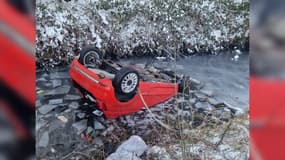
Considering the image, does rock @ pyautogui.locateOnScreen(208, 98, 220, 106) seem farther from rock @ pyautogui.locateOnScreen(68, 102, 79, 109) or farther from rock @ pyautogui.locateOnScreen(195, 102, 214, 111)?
rock @ pyautogui.locateOnScreen(68, 102, 79, 109)

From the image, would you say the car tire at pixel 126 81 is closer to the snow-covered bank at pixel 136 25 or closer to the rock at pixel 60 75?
the snow-covered bank at pixel 136 25

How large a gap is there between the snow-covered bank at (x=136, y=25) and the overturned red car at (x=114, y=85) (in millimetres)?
75

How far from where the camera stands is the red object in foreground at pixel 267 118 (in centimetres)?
257

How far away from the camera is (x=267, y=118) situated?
2.57 m

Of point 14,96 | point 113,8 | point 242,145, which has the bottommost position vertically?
point 242,145

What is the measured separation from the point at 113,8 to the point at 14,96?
2.43 feet

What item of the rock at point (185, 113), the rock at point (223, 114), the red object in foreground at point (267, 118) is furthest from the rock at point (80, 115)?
the red object in foreground at point (267, 118)

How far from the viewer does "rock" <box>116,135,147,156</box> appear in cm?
262

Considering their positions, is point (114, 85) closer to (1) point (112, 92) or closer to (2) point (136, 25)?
(1) point (112, 92)

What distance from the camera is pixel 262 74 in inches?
103

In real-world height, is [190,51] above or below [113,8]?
below

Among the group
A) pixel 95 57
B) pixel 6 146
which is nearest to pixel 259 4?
pixel 95 57

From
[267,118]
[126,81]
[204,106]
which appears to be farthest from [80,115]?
[267,118]

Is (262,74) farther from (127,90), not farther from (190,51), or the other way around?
(127,90)
